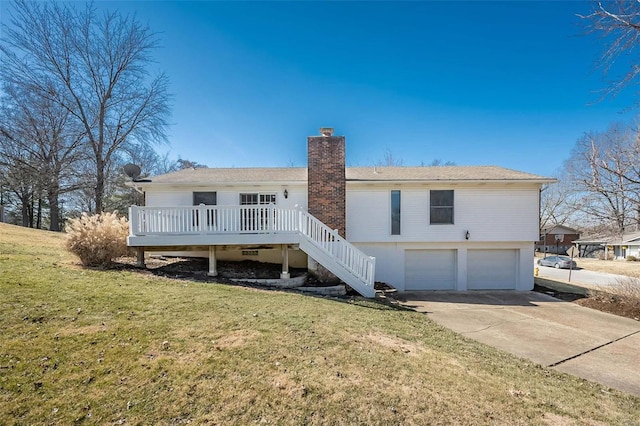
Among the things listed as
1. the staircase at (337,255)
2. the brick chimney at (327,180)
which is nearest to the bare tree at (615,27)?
the brick chimney at (327,180)

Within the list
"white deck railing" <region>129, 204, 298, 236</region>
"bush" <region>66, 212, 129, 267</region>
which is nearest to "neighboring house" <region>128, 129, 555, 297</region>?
"white deck railing" <region>129, 204, 298, 236</region>

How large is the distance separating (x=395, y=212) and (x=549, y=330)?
19.6 feet

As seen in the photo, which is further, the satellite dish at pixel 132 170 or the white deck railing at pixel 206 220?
the satellite dish at pixel 132 170

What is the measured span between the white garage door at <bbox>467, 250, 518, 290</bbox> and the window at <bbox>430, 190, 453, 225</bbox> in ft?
5.95

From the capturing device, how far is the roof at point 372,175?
1100 centimetres

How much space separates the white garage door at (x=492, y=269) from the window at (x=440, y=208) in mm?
1814

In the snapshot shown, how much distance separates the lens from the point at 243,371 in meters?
3.38

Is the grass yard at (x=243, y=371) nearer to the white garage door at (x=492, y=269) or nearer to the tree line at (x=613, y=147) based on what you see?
the white garage door at (x=492, y=269)

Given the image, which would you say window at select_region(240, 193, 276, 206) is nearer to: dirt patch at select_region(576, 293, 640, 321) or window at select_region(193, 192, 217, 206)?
window at select_region(193, 192, 217, 206)

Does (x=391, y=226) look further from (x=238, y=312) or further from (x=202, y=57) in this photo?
(x=202, y=57)

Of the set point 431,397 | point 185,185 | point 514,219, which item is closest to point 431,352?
point 431,397

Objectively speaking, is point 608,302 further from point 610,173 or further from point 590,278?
point 590,278

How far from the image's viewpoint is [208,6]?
10.4 metres

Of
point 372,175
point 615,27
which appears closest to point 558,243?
point 372,175
